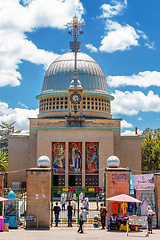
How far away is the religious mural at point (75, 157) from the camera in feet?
157

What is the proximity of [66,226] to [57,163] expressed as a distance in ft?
77.4

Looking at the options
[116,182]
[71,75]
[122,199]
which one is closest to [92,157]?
[71,75]

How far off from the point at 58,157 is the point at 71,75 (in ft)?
49.7

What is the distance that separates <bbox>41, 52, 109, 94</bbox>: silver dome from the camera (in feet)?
192

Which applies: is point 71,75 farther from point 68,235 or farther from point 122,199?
point 68,235

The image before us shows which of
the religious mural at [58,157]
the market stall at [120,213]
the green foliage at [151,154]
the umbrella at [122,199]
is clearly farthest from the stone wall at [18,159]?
the umbrella at [122,199]

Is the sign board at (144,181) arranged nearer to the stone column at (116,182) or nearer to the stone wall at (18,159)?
the stone column at (116,182)

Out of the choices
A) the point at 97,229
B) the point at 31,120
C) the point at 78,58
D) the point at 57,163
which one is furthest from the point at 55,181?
the point at 97,229

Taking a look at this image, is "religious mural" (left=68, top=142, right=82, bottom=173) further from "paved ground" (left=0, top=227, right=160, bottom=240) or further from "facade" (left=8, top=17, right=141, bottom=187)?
"paved ground" (left=0, top=227, right=160, bottom=240)

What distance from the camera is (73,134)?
159 ft

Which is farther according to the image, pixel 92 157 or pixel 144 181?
pixel 92 157

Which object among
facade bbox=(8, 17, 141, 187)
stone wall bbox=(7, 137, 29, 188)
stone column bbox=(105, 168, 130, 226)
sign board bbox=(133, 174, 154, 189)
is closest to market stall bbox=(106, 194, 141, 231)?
stone column bbox=(105, 168, 130, 226)

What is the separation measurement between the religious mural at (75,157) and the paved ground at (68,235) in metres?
24.6

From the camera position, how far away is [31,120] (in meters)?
54.0
